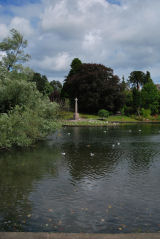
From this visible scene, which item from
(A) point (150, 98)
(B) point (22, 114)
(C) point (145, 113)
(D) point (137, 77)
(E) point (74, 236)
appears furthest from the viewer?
(D) point (137, 77)

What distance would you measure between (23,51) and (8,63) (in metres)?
3.03

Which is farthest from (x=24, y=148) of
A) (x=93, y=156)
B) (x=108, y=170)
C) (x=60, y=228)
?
(x=60, y=228)

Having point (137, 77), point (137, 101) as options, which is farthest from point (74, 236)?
point (137, 77)

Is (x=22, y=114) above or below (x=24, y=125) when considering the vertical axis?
above

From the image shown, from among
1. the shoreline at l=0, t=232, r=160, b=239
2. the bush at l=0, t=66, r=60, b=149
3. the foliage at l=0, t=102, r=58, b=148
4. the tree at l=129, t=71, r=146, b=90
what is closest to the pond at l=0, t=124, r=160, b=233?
the shoreline at l=0, t=232, r=160, b=239

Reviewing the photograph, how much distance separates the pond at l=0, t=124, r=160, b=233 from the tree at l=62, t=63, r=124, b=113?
5588cm

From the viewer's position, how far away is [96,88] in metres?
74.6

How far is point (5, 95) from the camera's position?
24344 millimetres

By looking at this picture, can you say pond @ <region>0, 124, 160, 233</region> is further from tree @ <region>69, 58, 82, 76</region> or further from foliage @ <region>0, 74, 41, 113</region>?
tree @ <region>69, 58, 82, 76</region>

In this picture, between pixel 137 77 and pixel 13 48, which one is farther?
pixel 137 77

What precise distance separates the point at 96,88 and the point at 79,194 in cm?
6550

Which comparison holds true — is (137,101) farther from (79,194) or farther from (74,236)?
(74,236)

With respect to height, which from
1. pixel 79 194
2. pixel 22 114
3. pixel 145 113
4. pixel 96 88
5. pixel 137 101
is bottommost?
pixel 79 194

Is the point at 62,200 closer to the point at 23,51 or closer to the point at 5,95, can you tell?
the point at 5,95
